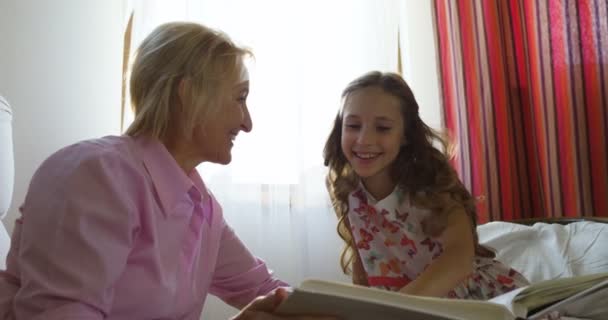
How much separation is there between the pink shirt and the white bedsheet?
31.9 inches

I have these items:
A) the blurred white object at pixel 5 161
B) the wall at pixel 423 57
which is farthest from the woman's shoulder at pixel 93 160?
the wall at pixel 423 57

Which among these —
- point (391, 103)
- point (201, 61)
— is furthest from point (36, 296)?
point (391, 103)

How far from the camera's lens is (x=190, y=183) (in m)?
0.77

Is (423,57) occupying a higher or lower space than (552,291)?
higher

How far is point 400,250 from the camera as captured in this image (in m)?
1.13

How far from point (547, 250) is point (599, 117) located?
1.67 ft

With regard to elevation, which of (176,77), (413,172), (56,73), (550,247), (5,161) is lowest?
(550,247)

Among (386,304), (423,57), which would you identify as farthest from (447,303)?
(423,57)

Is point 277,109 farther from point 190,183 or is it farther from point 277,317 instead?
point 277,317

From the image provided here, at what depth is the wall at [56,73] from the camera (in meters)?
1.41

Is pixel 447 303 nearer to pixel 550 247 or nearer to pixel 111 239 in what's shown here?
pixel 111 239

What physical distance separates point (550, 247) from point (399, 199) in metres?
0.45

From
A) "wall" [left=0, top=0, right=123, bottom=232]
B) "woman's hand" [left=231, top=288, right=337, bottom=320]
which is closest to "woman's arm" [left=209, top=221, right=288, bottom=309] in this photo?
"woman's hand" [left=231, top=288, right=337, bottom=320]

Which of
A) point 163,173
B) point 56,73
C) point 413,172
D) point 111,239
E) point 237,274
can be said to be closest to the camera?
point 111,239
